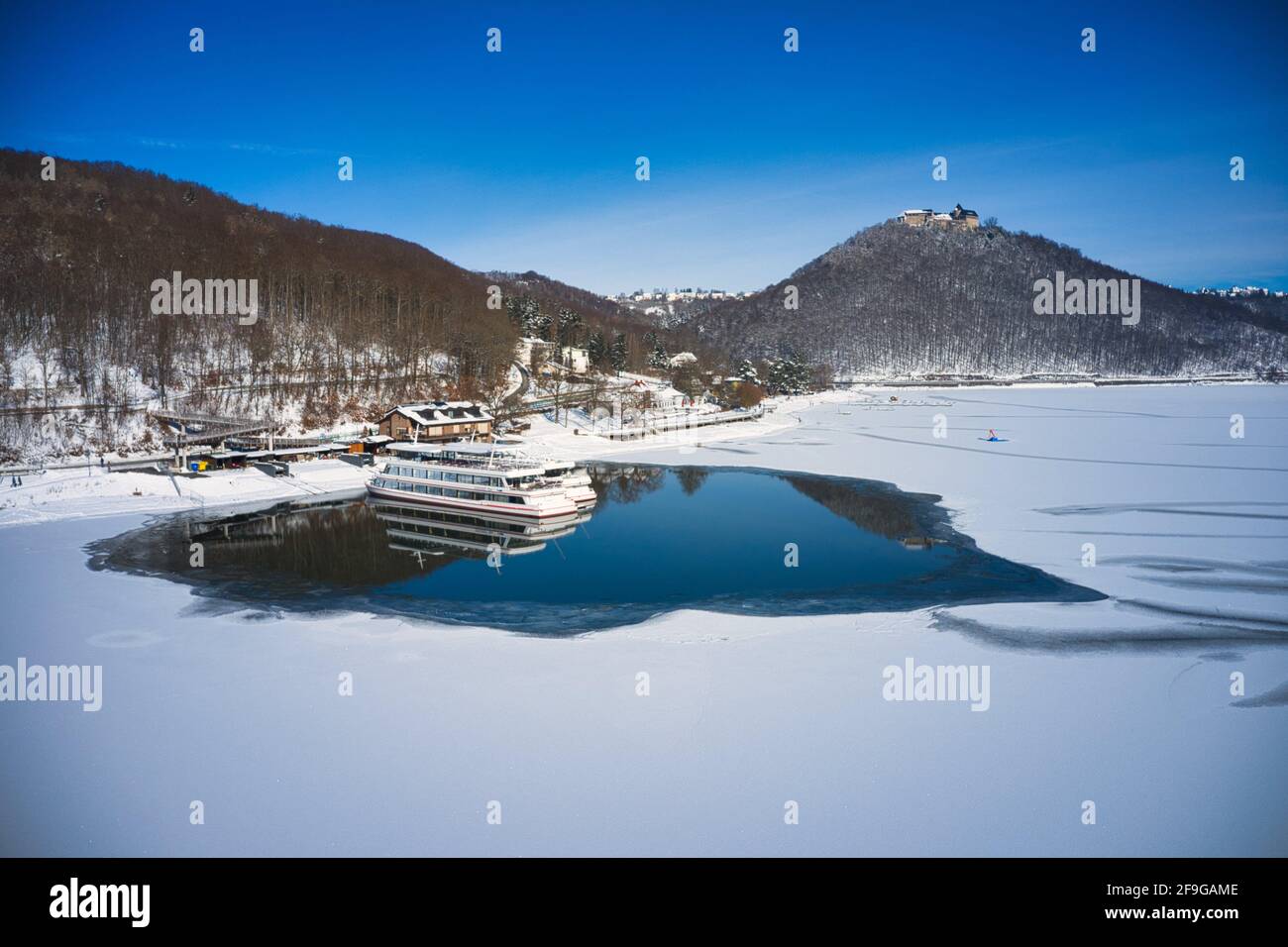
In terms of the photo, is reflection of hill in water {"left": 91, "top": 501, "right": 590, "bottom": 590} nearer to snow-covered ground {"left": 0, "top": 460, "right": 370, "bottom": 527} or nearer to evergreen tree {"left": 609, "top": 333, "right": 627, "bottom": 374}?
snow-covered ground {"left": 0, "top": 460, "right": 370, "bottom": 527}

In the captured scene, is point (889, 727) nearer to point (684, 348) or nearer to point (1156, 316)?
point (684, 348)

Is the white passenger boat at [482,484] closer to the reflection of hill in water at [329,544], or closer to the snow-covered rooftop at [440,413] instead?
the reflection of hill in water at [329,544]

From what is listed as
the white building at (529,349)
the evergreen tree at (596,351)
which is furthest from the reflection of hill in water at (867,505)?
the white building at (529,349)

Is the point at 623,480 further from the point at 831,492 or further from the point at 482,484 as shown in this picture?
the point at 831,492

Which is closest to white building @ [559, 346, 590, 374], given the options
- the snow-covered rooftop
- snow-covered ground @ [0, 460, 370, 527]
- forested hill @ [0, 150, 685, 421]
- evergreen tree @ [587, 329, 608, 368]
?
evergreen tree @ [587, 329, 608, 368]
